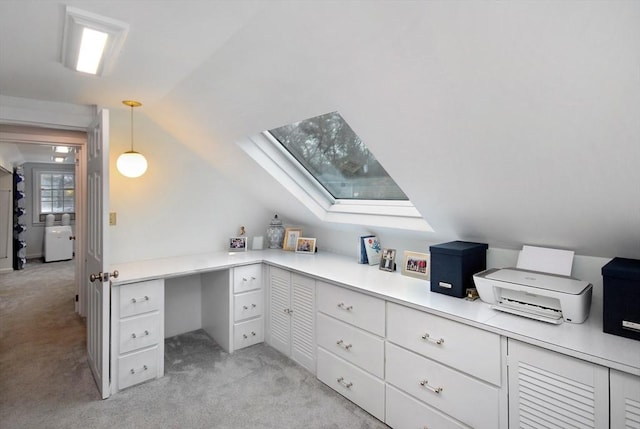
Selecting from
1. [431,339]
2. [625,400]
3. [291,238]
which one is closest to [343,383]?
[431,339]

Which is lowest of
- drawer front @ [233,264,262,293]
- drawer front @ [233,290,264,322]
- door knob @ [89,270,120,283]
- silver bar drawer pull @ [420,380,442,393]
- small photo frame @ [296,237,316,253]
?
silver bar drawer pull @ [420,380,442,393]

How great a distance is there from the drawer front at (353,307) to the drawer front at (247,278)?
782 millimetres

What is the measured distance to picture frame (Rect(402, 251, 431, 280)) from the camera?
7.55 ft

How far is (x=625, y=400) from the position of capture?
1.22 m

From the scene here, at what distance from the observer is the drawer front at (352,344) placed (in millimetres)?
2059

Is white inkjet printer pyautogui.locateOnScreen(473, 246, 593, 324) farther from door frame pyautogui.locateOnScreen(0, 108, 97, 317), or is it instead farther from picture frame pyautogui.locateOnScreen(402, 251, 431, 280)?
door frame pyautogui.locateOnScreen(0, 108, 97, 317)

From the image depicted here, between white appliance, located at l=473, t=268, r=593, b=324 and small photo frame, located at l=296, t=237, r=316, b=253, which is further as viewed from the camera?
small photo frame, located at l=296, t=237, r=316, b=253

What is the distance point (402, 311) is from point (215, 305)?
1.91 meters

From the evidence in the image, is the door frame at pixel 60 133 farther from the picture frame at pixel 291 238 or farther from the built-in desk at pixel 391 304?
the picture frame at pixel 291 238

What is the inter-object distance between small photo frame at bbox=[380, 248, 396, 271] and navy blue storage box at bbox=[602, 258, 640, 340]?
1.29 meters

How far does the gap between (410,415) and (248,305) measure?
1621 millimetres

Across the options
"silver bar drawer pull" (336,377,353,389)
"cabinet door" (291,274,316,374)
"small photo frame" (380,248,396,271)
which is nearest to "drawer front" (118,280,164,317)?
"cabinet door" (291,274,316,374)

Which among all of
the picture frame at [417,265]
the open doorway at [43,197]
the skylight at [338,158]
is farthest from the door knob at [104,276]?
the open doorway at [43,197]

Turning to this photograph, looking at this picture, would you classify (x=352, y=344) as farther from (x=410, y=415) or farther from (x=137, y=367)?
(x=137, y=367)
